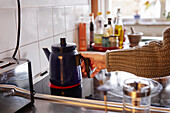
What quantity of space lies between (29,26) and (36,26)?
7 centimetres

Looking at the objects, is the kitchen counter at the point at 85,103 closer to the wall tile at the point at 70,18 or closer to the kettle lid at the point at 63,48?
the kettle lid at the point at 63,48

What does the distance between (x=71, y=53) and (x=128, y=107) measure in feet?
1.46

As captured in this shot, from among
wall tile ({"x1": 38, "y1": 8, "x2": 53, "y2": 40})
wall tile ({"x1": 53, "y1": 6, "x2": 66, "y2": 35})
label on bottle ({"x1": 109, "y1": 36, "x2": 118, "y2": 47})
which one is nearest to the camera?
wall tile ({"x1": 38, "y1": 8, "x2": 53, "y2": 40})

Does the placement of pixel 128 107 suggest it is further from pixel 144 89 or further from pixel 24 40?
pixel 24 40

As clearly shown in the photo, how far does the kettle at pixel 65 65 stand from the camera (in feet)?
3.33

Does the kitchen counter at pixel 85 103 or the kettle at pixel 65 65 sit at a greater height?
the kettle at pixel 65 65

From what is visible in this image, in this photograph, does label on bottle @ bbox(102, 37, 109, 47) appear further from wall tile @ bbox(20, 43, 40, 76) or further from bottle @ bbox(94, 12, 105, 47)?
wall tile @ bbox(20, 43, 40, 76)

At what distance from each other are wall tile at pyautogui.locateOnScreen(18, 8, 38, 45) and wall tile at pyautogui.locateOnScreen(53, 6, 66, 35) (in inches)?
9.4

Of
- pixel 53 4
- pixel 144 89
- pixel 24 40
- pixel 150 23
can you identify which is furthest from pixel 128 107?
pixel 150 23

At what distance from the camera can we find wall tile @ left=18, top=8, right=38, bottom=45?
3.49 ft

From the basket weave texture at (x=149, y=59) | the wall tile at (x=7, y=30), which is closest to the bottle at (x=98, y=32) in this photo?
the basket weave texture at (x=149, y=59)

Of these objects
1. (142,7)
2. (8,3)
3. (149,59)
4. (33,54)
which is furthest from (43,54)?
(142,7)

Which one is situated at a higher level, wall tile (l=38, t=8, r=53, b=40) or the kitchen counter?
wall tile (l=38, t=8, r=53, b=40)

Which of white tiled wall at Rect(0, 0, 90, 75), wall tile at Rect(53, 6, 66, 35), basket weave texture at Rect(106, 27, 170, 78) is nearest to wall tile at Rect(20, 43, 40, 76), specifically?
white tiled wall at Rect(0, 0, 90, 75)
